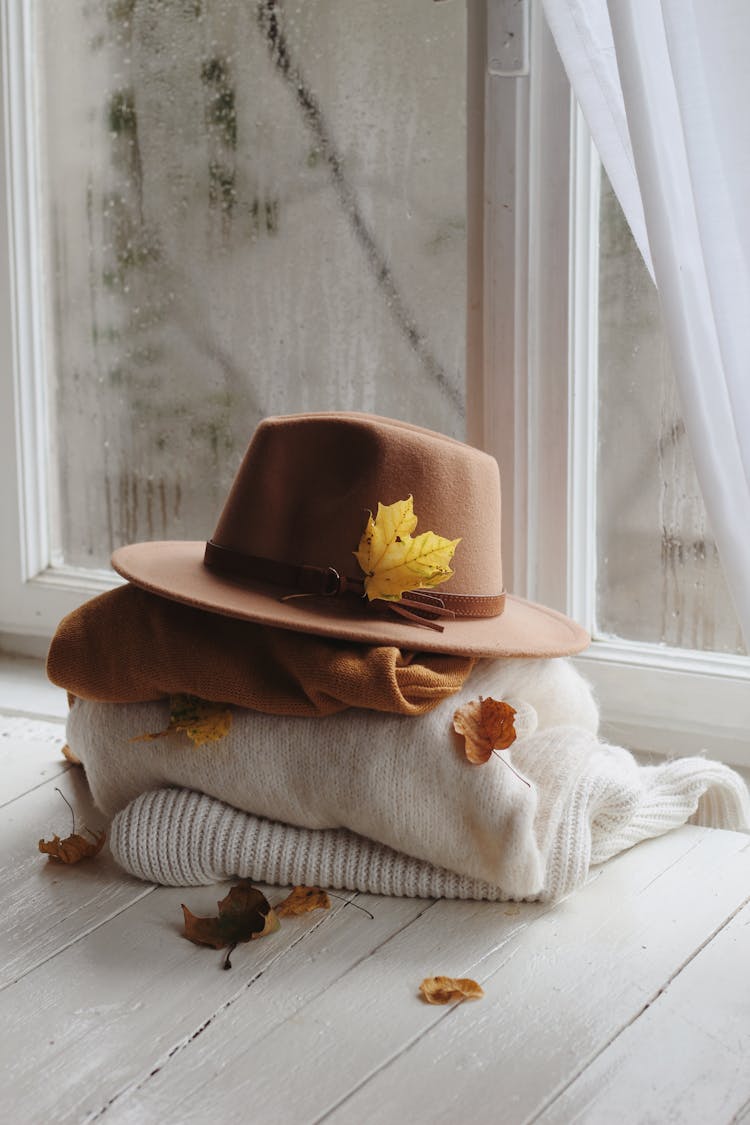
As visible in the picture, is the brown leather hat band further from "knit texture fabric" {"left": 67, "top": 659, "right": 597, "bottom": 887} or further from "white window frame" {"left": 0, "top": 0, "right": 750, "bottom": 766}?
"white window frame" {"left": 0, "top": 0, "right": 750, "bottom": 766}

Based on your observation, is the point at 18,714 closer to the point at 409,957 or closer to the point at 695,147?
the point at 409,957

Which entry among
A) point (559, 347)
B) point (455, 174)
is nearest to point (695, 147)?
point (559, 347)

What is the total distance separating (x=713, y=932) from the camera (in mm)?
941

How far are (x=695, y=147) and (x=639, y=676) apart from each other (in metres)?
0.60

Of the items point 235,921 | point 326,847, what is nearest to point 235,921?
point 235,921

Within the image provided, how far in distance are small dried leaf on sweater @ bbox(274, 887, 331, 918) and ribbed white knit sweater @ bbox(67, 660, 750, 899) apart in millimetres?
20

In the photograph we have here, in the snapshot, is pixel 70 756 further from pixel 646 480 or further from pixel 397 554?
pixel 646 480

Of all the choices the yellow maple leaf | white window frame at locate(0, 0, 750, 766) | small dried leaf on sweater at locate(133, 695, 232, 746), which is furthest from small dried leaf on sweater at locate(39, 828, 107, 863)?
white window frame at locate(0, 0, 750, 766)

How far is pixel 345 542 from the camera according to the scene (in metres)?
1.00

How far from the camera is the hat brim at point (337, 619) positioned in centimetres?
97

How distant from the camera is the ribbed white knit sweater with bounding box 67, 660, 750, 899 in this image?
0.96 m

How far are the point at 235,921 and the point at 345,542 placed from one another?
327mm

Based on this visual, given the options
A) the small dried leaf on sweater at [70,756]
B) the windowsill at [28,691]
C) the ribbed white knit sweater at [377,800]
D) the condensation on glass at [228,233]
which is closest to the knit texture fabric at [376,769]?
the ribbed white knit sweater at [377,800]

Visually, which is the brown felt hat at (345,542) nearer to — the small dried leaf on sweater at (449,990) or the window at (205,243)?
the small dried leaf on sweater at (449,990)
